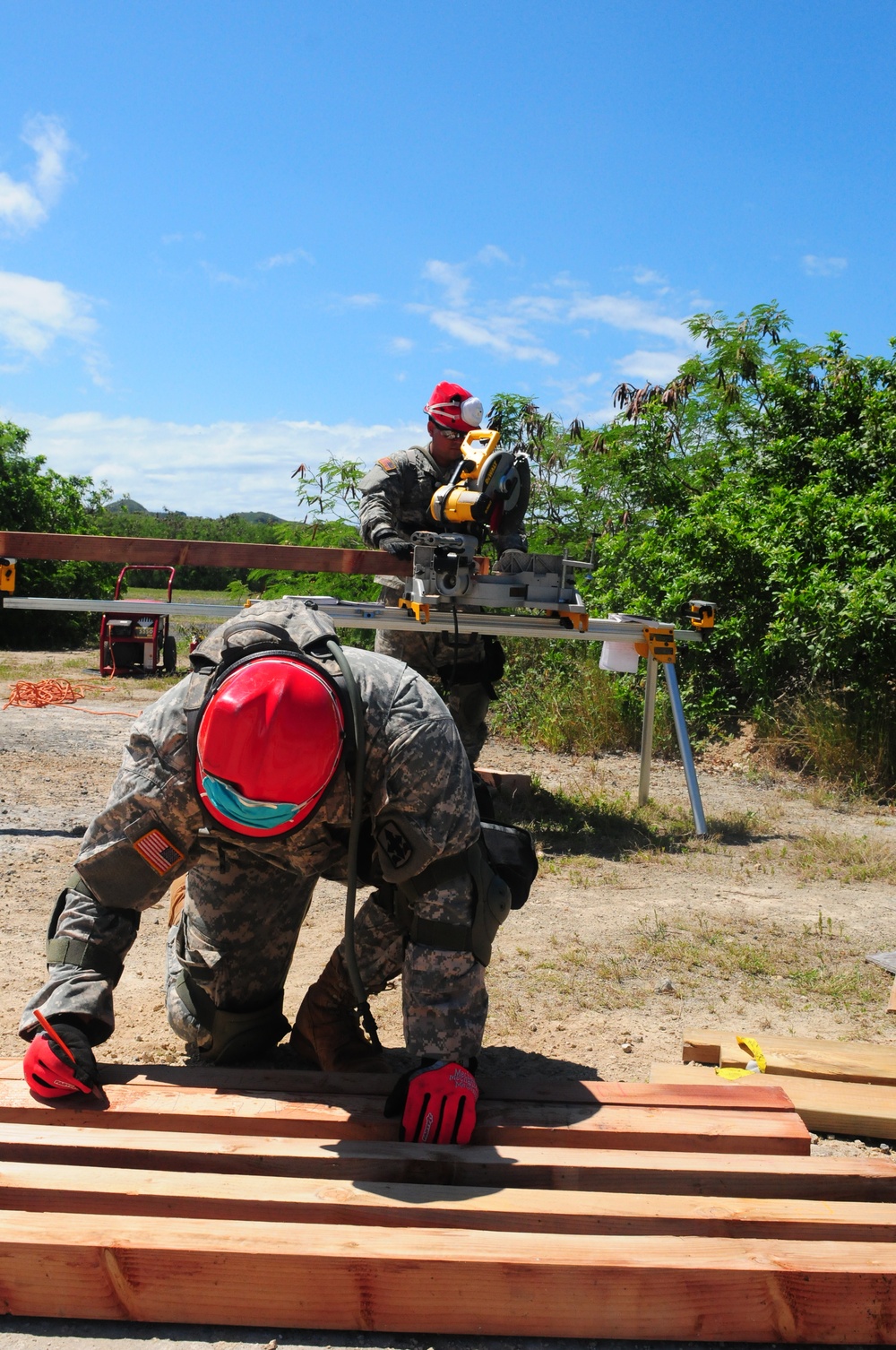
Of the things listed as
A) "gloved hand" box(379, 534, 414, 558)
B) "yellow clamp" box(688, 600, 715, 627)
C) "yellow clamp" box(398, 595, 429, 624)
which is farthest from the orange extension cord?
"yellow clamp" box(688, 600, 715, 627)

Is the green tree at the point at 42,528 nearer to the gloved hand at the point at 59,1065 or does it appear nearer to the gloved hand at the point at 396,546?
the gloved hand at the point at 396,546

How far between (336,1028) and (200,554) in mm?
3330

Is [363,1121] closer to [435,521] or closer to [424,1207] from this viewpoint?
[424,1207]

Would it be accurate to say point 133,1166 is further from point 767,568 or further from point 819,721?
point 767,568

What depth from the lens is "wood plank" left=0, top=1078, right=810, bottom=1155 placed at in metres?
2.31

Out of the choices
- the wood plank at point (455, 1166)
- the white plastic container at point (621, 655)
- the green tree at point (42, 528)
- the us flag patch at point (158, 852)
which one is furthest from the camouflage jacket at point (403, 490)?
the green tree at point (42, 528)

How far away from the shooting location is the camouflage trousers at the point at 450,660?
5734mm

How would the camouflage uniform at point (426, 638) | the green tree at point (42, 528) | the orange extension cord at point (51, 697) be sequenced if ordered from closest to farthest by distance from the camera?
the camouflage uniform at point (426, 638) < the orange extension cord at point (51, 697) < the green tree at point (42, 528)

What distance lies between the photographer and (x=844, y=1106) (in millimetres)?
2664

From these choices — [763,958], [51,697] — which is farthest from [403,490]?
[51,697]

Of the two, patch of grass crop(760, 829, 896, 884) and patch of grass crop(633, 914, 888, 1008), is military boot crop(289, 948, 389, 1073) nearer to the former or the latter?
patch of grass crop(633, 914, 888, 1008)

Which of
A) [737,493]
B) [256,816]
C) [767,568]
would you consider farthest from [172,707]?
[737,493]

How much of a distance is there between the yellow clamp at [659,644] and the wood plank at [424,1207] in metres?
3.86

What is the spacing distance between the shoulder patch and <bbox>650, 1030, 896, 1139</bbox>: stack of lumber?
1.07 m
